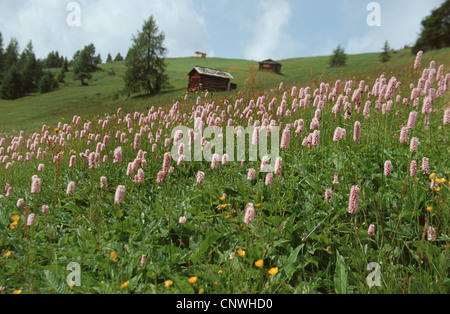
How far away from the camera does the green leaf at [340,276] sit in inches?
78.2

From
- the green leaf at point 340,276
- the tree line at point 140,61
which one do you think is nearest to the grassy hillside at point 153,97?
the tree line at point 140,61

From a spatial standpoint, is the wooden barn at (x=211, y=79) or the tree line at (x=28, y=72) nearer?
the wooden barn at (x=211, y=79)

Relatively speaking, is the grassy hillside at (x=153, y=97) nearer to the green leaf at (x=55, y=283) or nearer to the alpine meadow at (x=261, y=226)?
the alpine meadow at (x=261, y=226)

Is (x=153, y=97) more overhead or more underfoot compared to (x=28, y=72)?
more underfoot

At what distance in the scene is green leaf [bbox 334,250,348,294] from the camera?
1987mm

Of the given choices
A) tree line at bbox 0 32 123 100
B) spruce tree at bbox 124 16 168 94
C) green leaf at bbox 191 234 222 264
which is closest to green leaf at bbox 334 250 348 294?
green leaf at bbox 191 234 222 264

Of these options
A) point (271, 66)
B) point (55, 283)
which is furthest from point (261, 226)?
point (271, 66)

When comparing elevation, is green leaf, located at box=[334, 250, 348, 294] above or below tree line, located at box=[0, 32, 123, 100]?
below

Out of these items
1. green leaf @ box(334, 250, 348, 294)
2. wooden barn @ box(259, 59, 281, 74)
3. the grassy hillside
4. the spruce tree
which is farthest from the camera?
wooden barn @ box(259, 59, 281, 74)

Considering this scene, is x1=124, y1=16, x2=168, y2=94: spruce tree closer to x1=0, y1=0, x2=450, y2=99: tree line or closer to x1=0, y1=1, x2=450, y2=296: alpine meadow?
x1=0, y1=0, x2=450, y2=99: tree line

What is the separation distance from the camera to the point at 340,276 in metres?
Answer: 2.08

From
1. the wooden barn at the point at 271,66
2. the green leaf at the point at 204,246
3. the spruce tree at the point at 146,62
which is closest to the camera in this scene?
the green leaf at the point at 204,246

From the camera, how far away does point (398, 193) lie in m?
2.78

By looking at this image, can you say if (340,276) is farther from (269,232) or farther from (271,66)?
(271,66)
